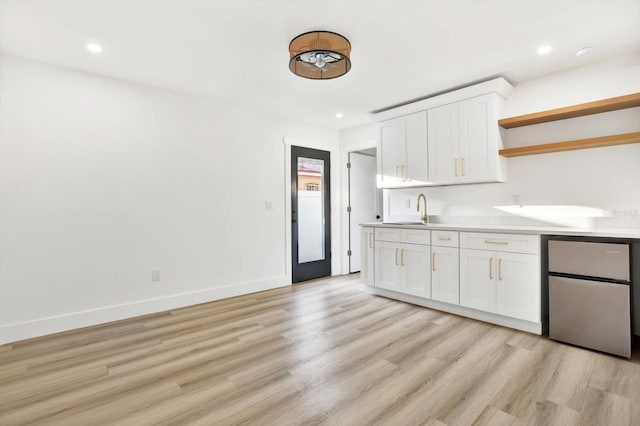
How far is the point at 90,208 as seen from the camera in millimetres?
3178

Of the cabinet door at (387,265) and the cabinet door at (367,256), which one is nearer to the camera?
the cabinet door at (387,265)

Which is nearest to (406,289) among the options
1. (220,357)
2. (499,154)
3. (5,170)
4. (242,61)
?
(499,154)

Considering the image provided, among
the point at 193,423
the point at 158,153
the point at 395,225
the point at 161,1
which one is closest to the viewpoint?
the point at 193,423

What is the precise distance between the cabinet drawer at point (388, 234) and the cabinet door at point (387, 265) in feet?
0.17

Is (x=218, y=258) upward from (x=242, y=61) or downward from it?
downward

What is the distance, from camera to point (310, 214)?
201 inches

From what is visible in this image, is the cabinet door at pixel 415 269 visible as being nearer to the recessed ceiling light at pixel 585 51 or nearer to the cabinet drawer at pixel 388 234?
the cabinet drawer at pixel 388 234

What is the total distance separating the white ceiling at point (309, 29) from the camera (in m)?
2.20

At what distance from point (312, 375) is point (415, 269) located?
6.49 feet

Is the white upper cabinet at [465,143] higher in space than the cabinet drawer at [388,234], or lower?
higher

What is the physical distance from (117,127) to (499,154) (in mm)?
4064

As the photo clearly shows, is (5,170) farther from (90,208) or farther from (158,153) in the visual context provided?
(158,153)

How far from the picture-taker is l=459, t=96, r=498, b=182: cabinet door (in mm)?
3381

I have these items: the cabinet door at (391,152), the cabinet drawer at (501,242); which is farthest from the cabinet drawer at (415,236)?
the cabinet door at (391,152)
